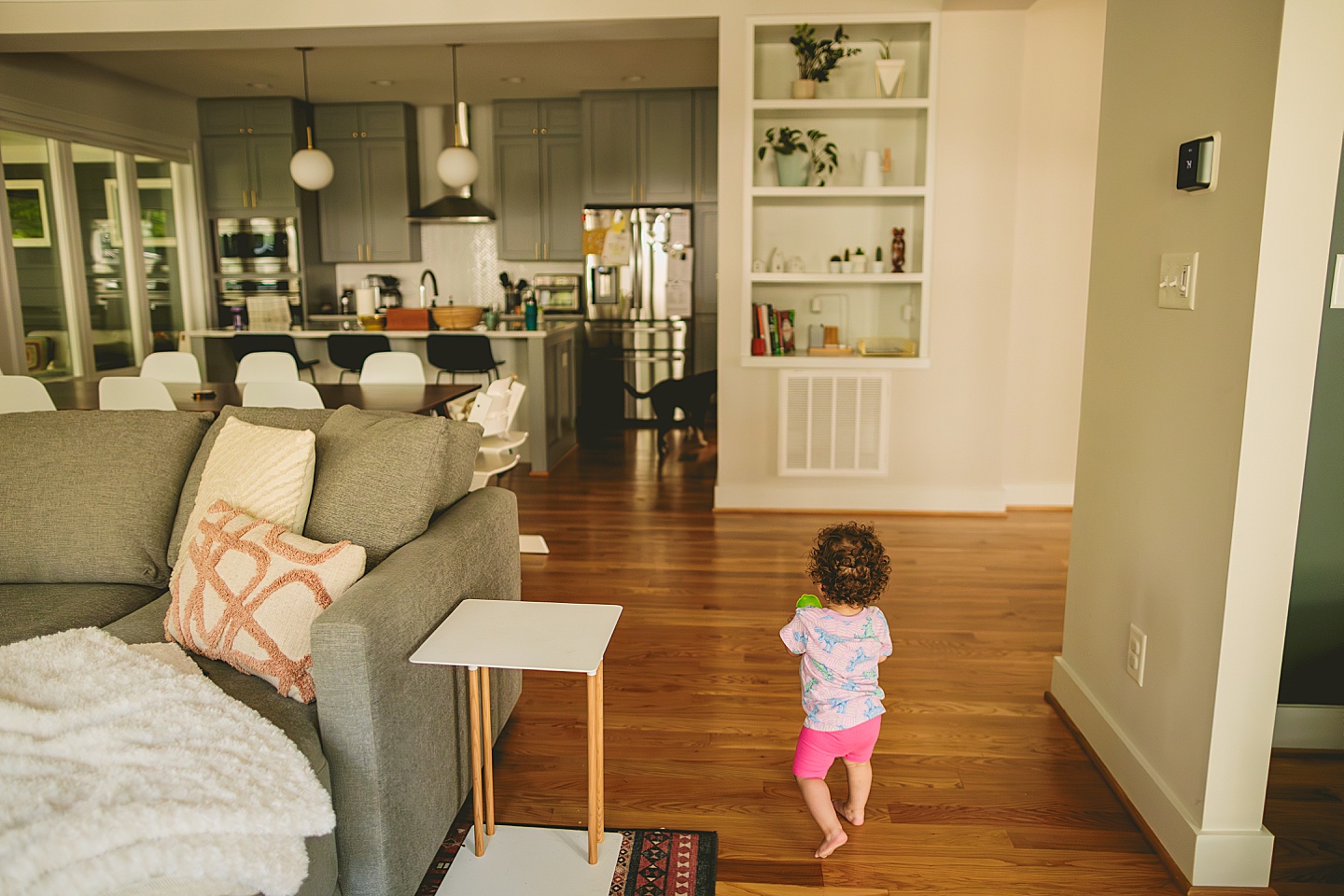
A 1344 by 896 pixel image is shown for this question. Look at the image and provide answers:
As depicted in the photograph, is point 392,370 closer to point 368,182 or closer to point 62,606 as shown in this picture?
point 62,606

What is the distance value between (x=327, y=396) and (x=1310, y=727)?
3.73 m

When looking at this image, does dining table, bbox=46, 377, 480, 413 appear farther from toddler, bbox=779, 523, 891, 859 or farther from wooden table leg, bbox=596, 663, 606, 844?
toddler, bbox=779, 523, 891, 859

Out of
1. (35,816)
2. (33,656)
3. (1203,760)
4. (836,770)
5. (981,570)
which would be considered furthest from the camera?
(981,570)

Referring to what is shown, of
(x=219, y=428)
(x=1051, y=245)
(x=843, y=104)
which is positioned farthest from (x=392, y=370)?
(x=1051, y=245)

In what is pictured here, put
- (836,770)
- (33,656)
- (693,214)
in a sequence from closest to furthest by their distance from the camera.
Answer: (33,656) → (836,770) → (693,214)

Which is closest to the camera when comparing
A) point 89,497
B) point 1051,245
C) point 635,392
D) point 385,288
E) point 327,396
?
point 89,497

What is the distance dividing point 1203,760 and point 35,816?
1.98 meters

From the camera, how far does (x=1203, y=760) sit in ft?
6.07

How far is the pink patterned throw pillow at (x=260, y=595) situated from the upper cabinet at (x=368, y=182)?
6311mm

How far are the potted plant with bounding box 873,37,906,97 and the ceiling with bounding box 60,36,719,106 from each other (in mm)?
1180

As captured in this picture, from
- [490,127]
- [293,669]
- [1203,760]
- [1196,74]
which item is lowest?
[1203,760]

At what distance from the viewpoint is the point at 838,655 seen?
6.24ft

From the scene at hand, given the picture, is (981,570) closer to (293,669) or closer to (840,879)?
(840,879)

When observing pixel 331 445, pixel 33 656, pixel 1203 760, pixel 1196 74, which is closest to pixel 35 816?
pixel 33 656
